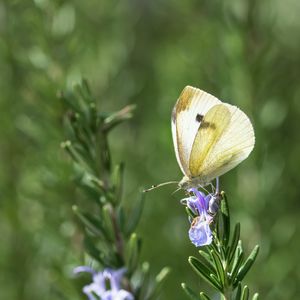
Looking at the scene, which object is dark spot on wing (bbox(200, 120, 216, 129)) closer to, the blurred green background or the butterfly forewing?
the butterfly forewing

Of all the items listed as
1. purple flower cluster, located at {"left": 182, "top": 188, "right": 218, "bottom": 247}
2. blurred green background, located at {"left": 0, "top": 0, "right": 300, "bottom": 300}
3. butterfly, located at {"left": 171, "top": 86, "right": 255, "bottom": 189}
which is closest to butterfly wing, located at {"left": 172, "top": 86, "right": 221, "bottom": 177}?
butterfly, located at {"left": 171, "top": 86, "right": 255, "bottom": 189}

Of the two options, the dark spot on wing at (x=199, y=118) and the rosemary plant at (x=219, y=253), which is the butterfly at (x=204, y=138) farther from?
the rosemary plant at (x=219, y=253)

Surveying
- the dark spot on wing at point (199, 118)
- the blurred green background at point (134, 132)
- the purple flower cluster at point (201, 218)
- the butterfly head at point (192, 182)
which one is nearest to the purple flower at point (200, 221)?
the purple flower cluster at point (201, 218)

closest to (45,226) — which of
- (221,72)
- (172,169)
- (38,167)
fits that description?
(38,167)

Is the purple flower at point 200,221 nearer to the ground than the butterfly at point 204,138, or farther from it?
nearer to the ground

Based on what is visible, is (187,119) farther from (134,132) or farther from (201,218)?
(134,132)

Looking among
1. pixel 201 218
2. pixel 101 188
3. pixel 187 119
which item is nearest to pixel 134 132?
pixel 101 188
